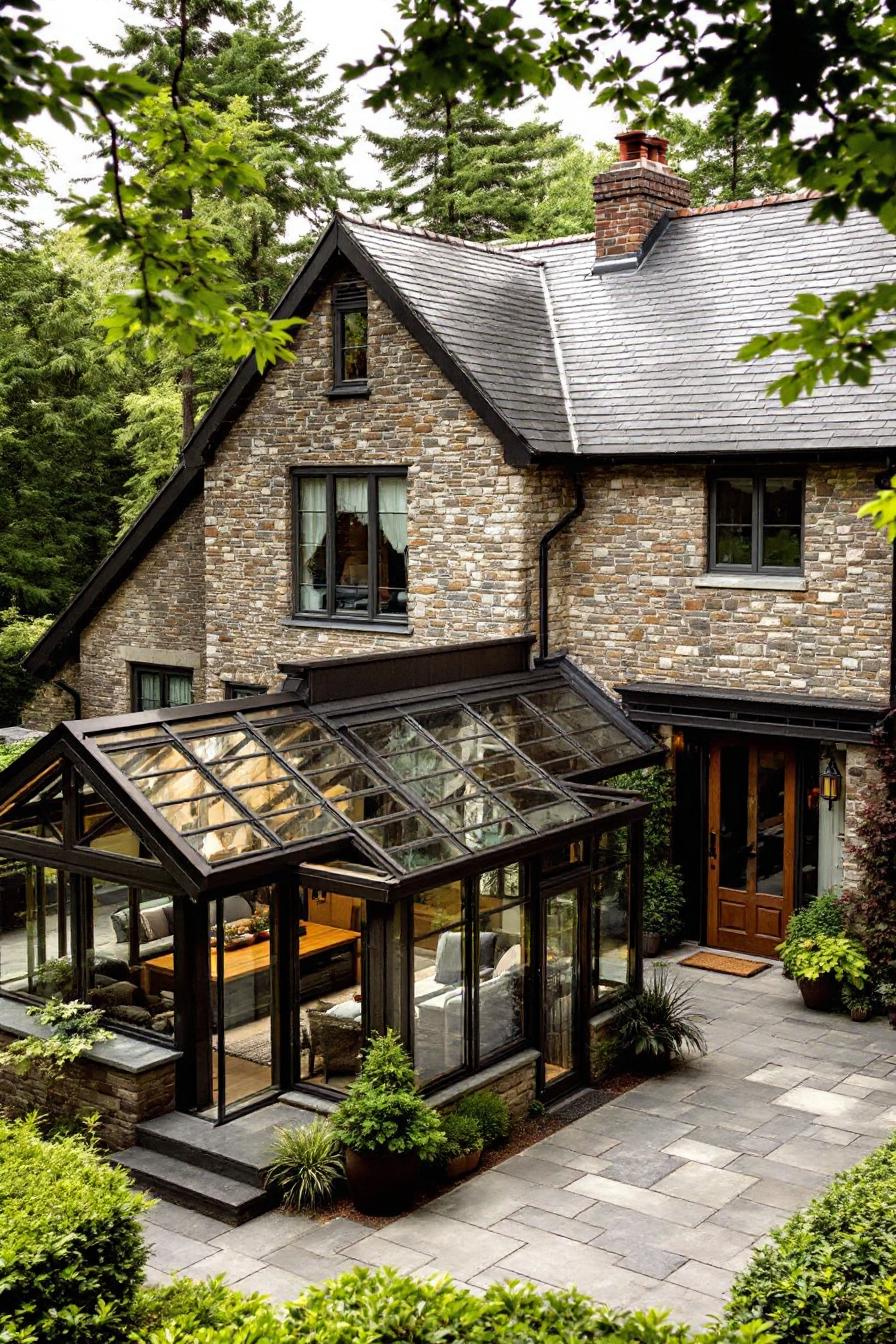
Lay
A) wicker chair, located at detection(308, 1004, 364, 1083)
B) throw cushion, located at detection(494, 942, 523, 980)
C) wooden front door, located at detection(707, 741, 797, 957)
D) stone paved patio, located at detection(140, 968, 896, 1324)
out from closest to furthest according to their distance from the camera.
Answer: stone paved patio, located at detection(140, 968, 896, 1324)
wicker chair, located at detection(308, 1004, 364, 1083)
throw cushion, located at detection(494, 942, 523, 980)
wooden front door, located at detection(707, 741, 797, 957)

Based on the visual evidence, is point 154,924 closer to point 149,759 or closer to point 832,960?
point 149,759

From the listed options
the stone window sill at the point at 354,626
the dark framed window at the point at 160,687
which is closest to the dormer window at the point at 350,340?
the stone window sill at the point at 354,626

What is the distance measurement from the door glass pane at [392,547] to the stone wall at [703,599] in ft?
6.75

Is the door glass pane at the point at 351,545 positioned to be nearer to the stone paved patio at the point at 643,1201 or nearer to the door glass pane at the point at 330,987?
the door glass pane at the point at 330,987

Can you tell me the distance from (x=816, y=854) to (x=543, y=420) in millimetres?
6043

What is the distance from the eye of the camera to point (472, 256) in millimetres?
19109

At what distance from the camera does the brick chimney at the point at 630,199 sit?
1909 centimetres

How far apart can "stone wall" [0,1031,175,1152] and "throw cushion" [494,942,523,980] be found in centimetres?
288

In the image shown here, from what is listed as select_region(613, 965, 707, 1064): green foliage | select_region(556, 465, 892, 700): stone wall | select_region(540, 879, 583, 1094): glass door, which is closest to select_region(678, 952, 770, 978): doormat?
select_region(613, 965, 707, 1064): green foliage

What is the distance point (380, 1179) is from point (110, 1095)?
253 cm

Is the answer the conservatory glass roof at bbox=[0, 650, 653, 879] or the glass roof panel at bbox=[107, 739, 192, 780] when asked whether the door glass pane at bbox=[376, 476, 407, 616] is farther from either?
the glass roof panel at bbox=[107, 739, 192, 780]

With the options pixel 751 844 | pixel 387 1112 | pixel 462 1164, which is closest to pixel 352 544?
pixel 751 844

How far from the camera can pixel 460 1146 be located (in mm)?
10664

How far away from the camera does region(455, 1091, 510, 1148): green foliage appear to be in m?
11.1
